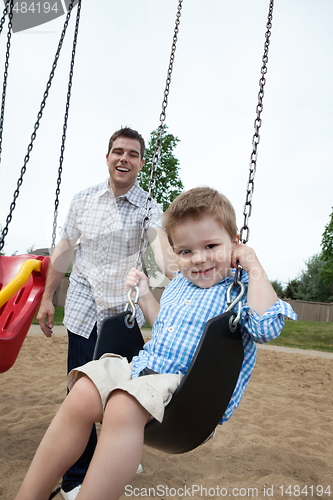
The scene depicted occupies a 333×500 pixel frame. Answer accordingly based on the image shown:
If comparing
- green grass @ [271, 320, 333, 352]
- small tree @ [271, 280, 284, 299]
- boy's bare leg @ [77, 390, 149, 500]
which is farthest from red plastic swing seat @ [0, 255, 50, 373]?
small tree @ [271, 280, 284, 299]

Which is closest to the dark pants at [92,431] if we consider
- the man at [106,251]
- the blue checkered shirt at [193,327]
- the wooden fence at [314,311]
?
the man at [106,251]

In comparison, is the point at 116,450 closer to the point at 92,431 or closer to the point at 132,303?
the point at 132,303

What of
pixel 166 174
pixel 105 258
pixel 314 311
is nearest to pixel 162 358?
pixel 105 258

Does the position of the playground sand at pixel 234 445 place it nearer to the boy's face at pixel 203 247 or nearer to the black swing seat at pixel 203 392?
the black swing seat at pixel 203 392

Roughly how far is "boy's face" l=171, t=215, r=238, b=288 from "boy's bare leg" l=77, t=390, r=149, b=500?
56 centimetres

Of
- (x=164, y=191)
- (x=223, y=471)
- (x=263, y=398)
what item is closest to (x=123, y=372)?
(x=223, y=471)

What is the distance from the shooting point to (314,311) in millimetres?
19281

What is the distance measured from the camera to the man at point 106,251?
218 centimetres

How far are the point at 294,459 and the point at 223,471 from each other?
645mm

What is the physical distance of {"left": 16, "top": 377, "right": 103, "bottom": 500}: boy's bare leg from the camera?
118 centimetres

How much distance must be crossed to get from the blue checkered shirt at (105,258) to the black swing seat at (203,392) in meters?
0.85

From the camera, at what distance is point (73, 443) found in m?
1.23

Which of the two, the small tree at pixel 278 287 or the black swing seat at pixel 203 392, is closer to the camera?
the black swing seat at pixel 203 392

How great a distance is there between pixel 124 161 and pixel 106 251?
0.50m
